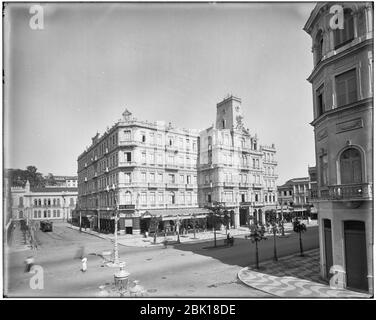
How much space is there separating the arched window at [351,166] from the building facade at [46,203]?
37921mm

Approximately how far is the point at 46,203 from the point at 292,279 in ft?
166

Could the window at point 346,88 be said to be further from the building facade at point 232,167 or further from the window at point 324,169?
the building facade at point 232,167

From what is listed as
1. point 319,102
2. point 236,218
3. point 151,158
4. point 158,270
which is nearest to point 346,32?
point 319,102

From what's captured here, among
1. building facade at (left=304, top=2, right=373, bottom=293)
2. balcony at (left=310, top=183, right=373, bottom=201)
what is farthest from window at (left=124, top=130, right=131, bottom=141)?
balcony at (left=310, top=183, right=373, bottom=201)

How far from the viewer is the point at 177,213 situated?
41781 mm

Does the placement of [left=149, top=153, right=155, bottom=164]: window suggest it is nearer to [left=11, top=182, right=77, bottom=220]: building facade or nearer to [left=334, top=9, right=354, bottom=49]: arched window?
[left=11, top=182, right=77, bottom=220]: building facade

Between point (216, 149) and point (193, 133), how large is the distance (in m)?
4.40

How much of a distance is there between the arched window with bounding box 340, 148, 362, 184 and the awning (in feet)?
92.3

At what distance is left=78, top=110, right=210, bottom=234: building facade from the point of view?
40031 mm

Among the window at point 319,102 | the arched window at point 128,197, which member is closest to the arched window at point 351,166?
the window at point 319,102

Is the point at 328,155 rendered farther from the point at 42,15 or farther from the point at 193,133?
the point at 193,133
